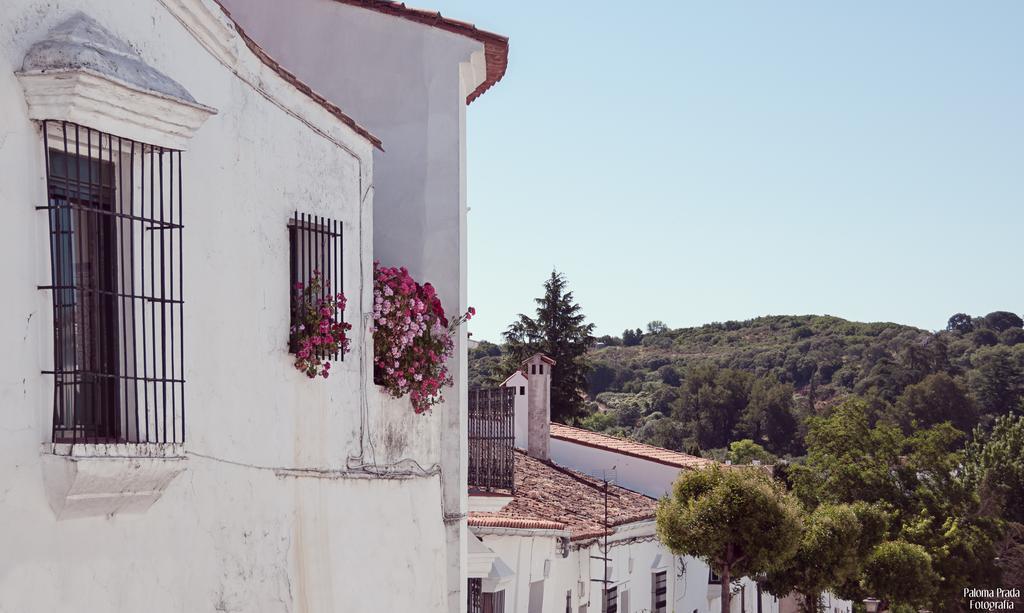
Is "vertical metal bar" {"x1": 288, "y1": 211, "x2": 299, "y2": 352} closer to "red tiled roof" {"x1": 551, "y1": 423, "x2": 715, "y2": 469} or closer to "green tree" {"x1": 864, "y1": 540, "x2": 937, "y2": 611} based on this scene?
"red tiled roof" {"x1": 551, "y1": 423, "x2": 715, "y2": 469}

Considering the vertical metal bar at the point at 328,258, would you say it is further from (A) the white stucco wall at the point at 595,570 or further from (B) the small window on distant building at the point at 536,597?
(B) the small window on distant building at the point at 536,597

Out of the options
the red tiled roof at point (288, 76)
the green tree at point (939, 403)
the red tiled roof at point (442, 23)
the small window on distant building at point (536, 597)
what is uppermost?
the red tiled roof at point (442, 23)

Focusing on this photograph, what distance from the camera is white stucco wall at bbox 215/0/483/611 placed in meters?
11.5

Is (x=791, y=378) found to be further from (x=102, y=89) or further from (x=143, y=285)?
(x=102, y=89)

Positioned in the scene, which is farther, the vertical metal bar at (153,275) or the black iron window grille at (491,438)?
the black iron window grille at (491,438)

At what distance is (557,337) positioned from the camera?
60.6 m

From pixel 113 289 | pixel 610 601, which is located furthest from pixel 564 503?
pixel 113 289

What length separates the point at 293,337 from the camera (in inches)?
332

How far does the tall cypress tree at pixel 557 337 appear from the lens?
57.3m

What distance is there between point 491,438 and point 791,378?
343 ft

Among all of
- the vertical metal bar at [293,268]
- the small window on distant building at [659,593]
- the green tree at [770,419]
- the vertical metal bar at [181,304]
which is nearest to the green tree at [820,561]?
the small window on distant building at [659,593]

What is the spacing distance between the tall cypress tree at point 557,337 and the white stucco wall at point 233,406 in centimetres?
4662

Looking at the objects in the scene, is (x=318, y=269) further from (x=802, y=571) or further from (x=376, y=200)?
(x=802, y=571)

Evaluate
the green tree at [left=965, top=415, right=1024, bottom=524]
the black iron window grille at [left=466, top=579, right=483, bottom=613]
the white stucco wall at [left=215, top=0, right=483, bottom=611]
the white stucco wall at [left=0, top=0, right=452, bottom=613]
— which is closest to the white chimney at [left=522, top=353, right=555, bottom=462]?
the black iron window grille at [left=466, top=579, right=483, bottom=613]
